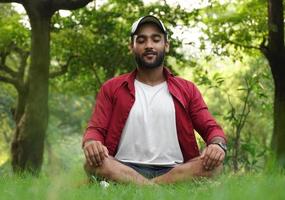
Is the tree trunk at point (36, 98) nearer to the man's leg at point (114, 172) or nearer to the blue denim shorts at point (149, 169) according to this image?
the blue denim shorts at point (149, 169)

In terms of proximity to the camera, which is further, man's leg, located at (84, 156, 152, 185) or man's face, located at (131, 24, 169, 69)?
man's face, located at (131, 24, 169, 69)

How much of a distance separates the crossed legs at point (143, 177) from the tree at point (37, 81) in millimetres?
7236

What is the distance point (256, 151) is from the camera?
939 centimetres

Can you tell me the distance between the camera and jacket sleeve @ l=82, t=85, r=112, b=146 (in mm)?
5074

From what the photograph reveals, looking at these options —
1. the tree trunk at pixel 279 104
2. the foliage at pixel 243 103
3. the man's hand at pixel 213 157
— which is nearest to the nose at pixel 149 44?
the man's hand at pixel 213 157

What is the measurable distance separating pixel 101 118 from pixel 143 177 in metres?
0.79

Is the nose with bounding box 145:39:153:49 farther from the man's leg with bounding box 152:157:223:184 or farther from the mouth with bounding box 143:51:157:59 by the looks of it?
the man's leg with bounding box 152:157:223:184

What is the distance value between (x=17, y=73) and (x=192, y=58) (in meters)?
5.97

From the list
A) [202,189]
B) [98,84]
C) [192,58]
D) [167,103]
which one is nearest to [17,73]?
[98,84]

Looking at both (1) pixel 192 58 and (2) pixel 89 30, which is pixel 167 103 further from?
(1) pixel 192 58

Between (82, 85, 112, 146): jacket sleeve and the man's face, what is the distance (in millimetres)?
450

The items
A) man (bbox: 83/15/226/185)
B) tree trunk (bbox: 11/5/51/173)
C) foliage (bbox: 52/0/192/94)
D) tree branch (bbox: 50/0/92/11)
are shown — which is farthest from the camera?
foliage (bbox: 52/0/192/94)

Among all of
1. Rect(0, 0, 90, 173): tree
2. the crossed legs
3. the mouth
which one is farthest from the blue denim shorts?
Rect(0, 0, 90, 173): tree

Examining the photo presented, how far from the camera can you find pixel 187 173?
475 centimetres
